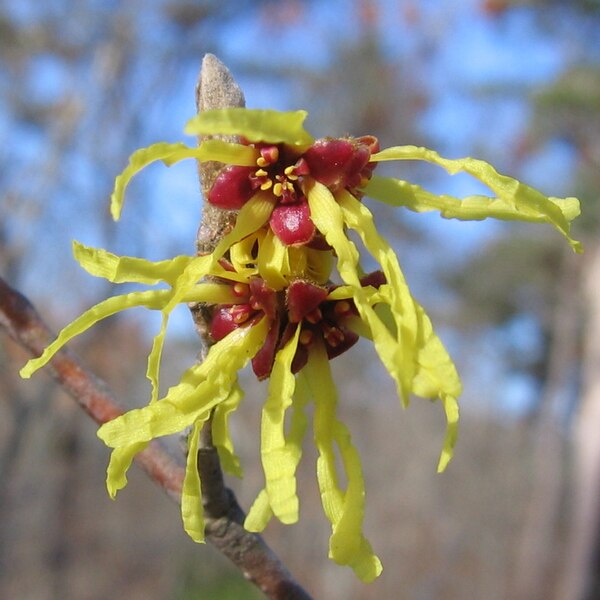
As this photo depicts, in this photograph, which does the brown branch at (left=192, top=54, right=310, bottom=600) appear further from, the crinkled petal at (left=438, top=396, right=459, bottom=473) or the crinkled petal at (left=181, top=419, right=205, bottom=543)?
the crinkled petal at (left=438, top=396, right=459, bottom=473)

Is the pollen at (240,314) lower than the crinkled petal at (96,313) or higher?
lower

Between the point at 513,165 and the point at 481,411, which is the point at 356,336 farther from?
the point at 481,411

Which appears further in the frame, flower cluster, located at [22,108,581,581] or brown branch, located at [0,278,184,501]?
brown branch, located at [0,278,184,501]

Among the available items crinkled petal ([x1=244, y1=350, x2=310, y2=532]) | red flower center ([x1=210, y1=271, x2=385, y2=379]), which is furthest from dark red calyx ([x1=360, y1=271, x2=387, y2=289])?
crinkled petal ([x1=244, y1=350, x2=310, y2=532])

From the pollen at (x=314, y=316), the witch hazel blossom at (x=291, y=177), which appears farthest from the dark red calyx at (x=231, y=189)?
the pollen at (x=314, y=316)

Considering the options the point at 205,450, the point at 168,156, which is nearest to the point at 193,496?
the point at 205,450

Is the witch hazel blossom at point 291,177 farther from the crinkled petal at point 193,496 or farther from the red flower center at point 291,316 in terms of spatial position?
the crinkled petal at point 193,496
